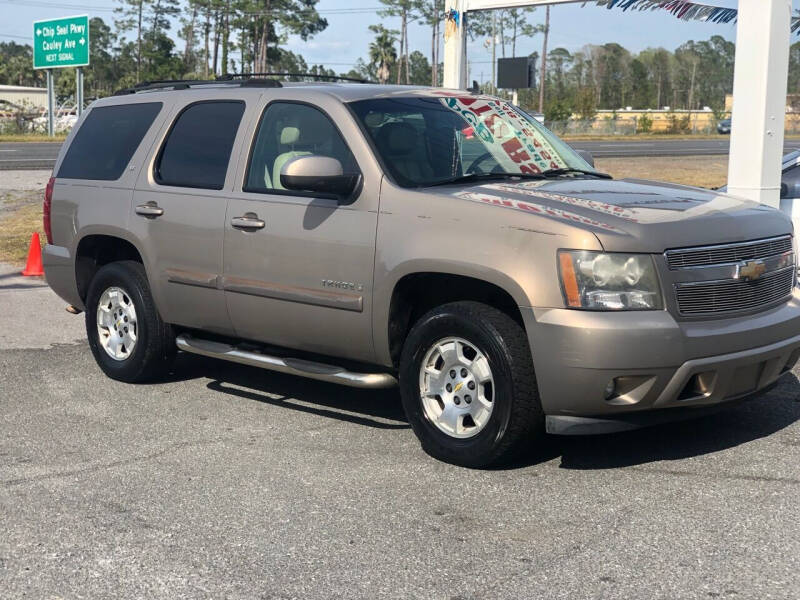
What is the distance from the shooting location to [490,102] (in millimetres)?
6688

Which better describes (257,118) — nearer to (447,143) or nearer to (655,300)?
(447,143)

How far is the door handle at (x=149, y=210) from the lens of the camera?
265 inches

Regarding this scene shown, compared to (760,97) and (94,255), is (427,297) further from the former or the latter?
(760,97)

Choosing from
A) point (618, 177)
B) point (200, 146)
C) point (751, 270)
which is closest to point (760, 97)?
point (751, 270)

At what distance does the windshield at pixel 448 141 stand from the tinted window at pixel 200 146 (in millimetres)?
908

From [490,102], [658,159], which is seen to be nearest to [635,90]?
[658,159]

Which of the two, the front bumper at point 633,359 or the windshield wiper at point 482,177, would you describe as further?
the windshield wiper at point 482,177

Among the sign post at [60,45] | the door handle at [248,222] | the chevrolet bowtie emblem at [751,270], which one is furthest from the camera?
the sign post at [60,45]

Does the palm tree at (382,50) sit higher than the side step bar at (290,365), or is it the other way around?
the palm tree at (382,50)

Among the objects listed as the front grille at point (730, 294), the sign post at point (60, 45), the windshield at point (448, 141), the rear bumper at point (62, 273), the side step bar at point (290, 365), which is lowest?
the side step bar at point (290, 365)

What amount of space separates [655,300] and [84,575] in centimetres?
264

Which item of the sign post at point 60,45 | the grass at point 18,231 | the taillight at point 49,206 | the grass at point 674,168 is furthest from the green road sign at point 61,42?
the taillight at point 49,206

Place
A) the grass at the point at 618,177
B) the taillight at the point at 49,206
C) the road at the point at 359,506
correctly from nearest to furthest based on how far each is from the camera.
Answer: the road at the point at 359,506 → the taillight at the point at 49,206 → the grass at the point at 618,177

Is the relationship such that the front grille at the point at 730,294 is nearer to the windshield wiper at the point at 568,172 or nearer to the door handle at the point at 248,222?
the windshield wiper at the point at 568,172
